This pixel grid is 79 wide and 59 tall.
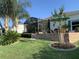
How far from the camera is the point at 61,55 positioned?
45.5ft

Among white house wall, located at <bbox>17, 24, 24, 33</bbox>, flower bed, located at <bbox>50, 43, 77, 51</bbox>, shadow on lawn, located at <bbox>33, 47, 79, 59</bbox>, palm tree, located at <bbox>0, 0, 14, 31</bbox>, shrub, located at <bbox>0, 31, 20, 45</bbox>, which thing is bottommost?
shadow on lawn, located at <bbox>33, 47, 79, 59</bbox>

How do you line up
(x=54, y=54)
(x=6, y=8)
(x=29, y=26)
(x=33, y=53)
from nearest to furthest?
(x=54, y=54), (x=33, y=53), (x=6, y=8), (x=29, y=26)

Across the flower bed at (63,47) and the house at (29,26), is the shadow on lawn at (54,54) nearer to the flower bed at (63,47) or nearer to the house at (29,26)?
the flower bed at (63,47)

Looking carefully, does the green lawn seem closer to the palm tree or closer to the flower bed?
the flower bed

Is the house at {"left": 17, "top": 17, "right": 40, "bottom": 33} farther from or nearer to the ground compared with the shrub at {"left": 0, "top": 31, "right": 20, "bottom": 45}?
farther from the ground

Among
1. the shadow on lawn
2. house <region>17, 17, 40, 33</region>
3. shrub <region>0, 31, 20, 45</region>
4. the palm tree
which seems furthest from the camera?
house <region>17, 17, 40, 33</region>

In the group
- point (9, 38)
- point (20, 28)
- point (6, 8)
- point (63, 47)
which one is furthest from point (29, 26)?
point (63, 47)

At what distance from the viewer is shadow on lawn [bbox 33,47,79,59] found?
13.5 m

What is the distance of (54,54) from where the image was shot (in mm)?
14062

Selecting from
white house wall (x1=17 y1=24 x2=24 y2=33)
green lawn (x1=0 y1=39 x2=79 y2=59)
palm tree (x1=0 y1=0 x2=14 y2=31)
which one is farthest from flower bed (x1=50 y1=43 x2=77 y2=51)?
white house wall (x1=17 y1=24 x2=24 y2=33)

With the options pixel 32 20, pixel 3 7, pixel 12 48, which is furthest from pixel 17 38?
pixel 32 20

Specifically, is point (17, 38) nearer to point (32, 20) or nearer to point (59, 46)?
point (59, 46)

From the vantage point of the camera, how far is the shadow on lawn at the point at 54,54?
13.5 meters

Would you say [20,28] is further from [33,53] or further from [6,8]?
[33,53]
